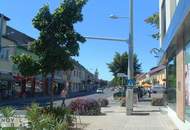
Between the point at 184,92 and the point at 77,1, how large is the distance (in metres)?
6.82

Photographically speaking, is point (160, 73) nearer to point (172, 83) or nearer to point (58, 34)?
point (172, 83)

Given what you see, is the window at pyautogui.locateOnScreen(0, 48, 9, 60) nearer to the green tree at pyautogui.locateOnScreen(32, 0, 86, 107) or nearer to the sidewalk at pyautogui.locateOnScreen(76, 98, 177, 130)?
the sidewalk at pyautogui.locateOnScreen(76, 98, 177, 130)

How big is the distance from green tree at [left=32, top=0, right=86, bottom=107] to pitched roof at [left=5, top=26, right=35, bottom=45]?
134 feet

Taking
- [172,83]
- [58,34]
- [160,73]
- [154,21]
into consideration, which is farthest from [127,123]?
[160,73]

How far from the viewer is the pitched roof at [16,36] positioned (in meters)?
64.2

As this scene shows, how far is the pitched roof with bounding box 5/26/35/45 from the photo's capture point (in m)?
64.2

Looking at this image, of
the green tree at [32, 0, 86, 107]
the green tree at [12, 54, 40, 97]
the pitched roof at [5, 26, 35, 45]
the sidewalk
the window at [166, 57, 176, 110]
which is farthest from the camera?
the pitched roof at [5, 26, 35, 45]

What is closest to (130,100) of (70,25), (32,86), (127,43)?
(127,43)

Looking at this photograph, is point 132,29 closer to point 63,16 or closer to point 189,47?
point 63,16

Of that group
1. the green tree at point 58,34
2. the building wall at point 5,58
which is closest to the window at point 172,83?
the green tree at point 58,34

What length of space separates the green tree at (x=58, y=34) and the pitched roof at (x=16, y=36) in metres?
40.8

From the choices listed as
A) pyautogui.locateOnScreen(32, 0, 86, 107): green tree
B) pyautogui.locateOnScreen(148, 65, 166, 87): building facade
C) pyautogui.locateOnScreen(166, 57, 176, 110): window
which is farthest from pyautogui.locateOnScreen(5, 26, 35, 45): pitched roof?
pyautogui.locateOnScreen(32, 0, 86, 107): green tree

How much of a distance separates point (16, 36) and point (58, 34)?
50177 mm

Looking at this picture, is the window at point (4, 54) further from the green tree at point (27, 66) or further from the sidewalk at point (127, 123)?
the green tree at point (27, 66)
